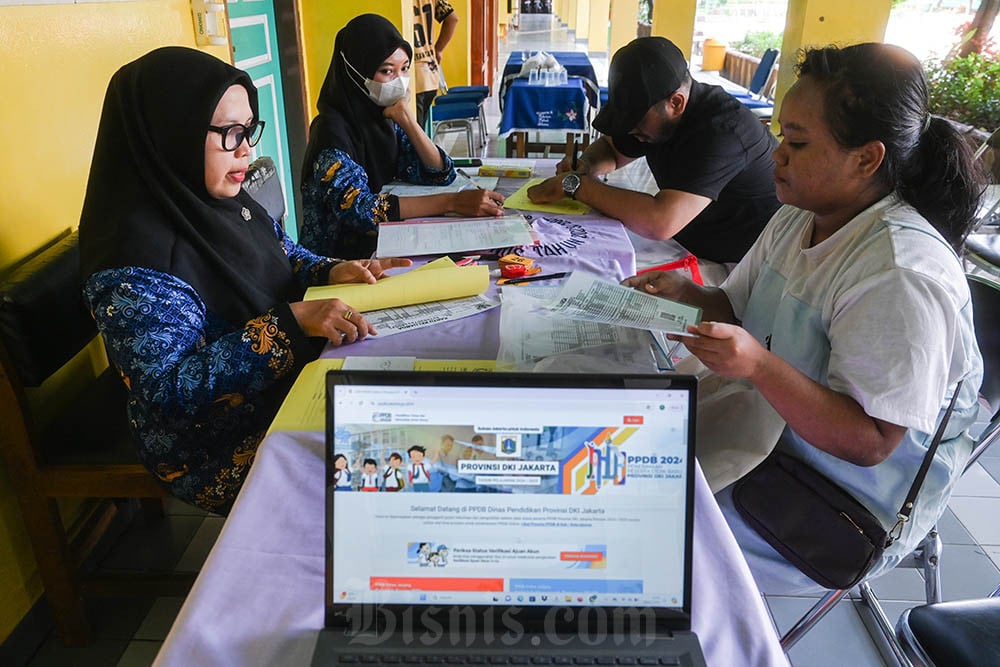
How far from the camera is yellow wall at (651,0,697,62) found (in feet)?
21.2

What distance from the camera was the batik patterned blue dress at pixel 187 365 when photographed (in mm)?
1141

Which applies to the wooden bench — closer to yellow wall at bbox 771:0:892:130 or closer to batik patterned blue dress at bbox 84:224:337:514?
batik patterned blue dress at bbox 84:224:337:514

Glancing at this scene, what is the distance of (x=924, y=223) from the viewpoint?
42.2 inches

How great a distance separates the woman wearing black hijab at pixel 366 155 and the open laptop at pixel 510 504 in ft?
4.15

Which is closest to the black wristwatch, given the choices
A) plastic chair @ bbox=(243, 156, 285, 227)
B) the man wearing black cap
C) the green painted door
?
the man wearing black cap

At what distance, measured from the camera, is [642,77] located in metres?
1.89

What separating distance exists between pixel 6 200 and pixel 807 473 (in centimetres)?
161

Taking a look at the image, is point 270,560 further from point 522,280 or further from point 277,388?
point 522,280

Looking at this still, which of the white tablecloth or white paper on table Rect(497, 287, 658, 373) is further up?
white paper on table Rect(497, 287, 658, 373)

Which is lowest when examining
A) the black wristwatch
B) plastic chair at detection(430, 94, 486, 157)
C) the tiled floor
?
the tiled floor

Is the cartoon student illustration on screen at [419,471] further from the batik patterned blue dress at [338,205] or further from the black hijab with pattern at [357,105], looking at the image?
the black hijab with pattern at [357,105]

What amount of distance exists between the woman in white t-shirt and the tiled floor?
50 centimetres

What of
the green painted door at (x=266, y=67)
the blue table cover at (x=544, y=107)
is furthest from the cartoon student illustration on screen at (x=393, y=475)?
the blue table cover at (x=544, y=107)

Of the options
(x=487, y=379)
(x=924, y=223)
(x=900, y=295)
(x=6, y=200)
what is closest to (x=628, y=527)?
(x=487, y=379)
